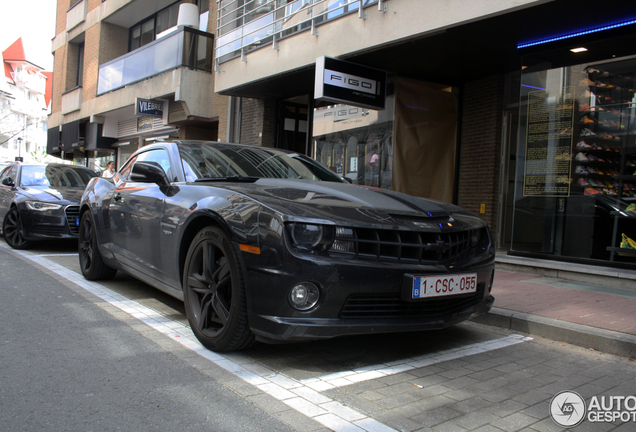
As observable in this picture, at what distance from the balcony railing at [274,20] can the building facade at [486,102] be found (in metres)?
0.04

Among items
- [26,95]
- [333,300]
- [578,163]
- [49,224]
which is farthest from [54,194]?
[26,95]

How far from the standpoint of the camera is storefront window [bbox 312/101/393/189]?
30.6ft

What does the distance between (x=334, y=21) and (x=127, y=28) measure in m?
15.5

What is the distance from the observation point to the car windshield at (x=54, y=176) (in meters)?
8.91

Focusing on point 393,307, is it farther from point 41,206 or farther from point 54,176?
point 54,176

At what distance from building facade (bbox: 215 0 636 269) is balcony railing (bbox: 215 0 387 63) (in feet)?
0.13

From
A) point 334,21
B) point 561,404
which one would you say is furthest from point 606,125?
point 561,404

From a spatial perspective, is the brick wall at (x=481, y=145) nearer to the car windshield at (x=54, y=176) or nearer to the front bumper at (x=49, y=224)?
the front bumper at (x=49, y=224)

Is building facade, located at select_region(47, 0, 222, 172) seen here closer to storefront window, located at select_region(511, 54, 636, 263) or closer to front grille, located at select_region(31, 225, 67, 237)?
front grille, located at select_region(31, 225, 67, 237)

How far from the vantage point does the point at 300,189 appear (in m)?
3.48

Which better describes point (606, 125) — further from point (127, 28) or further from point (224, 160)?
point (127, 28)

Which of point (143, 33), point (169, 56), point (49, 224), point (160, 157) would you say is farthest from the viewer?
point (143, 33)

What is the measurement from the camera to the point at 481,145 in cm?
873

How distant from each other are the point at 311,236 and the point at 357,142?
24.5ft
